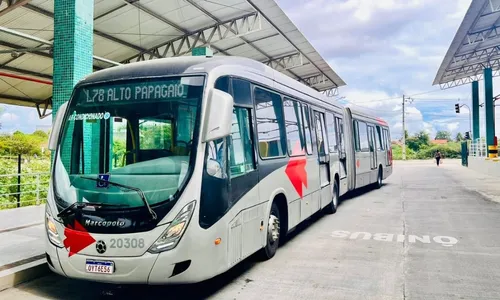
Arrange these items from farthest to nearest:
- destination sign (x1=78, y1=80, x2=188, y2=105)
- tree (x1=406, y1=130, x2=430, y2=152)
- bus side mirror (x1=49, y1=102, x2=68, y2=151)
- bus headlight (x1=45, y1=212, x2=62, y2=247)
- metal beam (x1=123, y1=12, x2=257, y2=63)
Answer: tree (x1=406, y1=130, x2=430, y2=152), metal beam (x1=123, y1=12, x2=257, y2=63), bus side mirror (x1=49, y1=102, x2=68, y2=151), destination sign (x1=78, y1=80, x2=188, y2=105), bus headlight (x1=45, y1=212, x2=62, y2=247)

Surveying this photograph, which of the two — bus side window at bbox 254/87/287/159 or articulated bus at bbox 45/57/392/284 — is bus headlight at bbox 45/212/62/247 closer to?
articulated bus at bbox 45/57/392/284

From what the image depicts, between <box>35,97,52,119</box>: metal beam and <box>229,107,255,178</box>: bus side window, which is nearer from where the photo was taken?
<box>229,107,255,178</box>: bus side window

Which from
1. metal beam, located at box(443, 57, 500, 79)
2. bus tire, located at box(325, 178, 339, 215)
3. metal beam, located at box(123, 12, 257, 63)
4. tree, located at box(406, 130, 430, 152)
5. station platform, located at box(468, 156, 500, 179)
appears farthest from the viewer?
tree, located at box(406, 130, 430, 152)

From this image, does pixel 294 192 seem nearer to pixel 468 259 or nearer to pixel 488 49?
pixel 468 259

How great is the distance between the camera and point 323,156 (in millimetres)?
9531

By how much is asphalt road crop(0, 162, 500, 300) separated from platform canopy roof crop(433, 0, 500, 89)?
12.2 m

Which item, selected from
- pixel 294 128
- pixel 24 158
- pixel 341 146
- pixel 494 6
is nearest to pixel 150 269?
pixel 294 128

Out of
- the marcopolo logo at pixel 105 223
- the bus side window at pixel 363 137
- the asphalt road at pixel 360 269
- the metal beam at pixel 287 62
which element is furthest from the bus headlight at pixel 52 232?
the metal beam at pixel 287 62

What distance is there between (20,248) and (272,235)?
4.00 m

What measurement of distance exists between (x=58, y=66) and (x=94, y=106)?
13.0 feet

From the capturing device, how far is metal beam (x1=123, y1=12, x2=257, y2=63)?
53.8ft

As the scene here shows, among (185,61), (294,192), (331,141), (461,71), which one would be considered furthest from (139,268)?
(461,71)

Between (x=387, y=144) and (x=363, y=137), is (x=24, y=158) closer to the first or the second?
(x=363, y=137)

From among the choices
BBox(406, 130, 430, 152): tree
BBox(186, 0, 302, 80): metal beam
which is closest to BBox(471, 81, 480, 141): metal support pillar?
BBox(186, 0, 302, 80): metal beam
